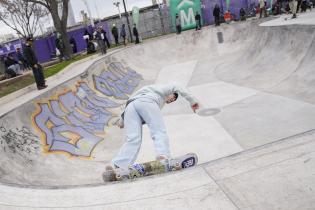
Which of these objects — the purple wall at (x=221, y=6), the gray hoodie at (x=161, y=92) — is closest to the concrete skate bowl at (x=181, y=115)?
the gray hoodie at (x=161, y=92)

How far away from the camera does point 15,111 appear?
795 centimetres

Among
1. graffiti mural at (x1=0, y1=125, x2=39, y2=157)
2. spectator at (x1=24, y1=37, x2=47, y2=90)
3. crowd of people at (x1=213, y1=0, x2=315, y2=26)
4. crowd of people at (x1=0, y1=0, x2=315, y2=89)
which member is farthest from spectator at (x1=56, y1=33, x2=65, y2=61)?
graffiti mural at (x1=0, y1=125, x2=39, y2=157)

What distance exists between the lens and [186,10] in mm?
28109

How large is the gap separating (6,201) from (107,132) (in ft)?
18.8

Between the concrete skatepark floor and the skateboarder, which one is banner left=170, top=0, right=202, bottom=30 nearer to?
the concrete skatepark floor

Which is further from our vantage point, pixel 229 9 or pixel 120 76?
pixel 229 9

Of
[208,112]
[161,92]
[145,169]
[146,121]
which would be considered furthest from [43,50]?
[145,169]

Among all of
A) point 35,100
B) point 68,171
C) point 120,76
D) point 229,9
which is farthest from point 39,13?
point 68,171

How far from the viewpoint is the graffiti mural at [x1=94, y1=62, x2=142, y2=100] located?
14099mm

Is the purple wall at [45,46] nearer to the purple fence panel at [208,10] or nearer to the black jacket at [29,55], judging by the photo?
the purple fence panel at [208,10]

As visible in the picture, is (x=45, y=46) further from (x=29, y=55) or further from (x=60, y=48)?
(x=29, y=55)

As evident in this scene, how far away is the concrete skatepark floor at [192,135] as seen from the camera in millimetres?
3357

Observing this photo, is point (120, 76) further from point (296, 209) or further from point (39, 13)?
point (39, 13)

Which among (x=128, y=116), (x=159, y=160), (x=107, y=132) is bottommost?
(x=107, y=132)
